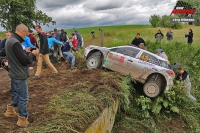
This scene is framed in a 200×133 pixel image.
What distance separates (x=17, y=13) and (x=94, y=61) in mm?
24025

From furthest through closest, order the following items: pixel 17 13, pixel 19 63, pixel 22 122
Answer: pixel 17 13 < pixel 22 122 < pixel 19 63

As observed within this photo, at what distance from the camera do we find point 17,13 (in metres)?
30.5

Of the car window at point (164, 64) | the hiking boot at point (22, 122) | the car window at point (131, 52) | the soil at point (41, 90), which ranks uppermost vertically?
the car window at point (131, 52)

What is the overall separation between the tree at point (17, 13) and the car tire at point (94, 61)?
22.6 metres

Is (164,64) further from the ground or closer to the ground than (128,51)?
closer to the ground

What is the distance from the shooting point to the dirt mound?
4395 millimetres

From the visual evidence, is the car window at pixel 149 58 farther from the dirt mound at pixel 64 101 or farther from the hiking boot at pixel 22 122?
the hiking boot at pixel 22 122

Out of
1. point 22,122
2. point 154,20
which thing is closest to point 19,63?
point 22,122

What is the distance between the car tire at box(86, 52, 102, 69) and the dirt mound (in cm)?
106

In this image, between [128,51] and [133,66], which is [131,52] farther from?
[133,66]

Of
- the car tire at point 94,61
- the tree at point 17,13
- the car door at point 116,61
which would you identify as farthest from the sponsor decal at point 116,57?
the tree at point 17,13

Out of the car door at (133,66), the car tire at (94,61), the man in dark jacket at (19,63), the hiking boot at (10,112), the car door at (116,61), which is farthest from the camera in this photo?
the car tire at (94,61)

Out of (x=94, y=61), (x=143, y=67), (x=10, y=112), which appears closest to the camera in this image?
(x=10, y=112)

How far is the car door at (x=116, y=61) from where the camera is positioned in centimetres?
962
